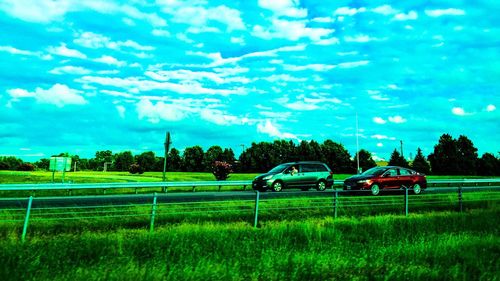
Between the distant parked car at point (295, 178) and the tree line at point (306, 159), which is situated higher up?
the tree line at point (306, 159)

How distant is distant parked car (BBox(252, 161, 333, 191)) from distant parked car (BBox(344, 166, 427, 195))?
2.94 metres

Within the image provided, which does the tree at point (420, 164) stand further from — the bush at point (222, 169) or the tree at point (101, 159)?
the tree at point (101, 159)

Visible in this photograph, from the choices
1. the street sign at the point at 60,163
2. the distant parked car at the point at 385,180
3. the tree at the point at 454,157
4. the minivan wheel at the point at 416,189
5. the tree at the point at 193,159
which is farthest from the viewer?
the tree at the point at 193,159

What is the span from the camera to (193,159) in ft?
338

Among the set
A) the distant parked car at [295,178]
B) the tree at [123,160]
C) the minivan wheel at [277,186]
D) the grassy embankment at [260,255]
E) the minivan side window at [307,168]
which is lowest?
the grassy embankment at [260,255]

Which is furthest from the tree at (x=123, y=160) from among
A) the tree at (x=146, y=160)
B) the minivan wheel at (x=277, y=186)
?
the minivan wheel at (x=277, y=186)

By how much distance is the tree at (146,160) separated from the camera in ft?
344

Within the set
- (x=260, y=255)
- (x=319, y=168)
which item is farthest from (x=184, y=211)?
(x=319, y=168)

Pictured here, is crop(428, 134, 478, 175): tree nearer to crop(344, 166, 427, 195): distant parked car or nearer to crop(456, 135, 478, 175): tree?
crop(456, 135, 478, 175): tree

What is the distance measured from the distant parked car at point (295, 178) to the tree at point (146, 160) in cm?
8433

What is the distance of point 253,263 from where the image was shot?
288 inches

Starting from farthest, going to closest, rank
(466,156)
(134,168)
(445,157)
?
(445,157), (466,156), (134,168)

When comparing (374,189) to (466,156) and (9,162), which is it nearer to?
(466,156)

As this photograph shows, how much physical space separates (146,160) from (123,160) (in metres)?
9.74
